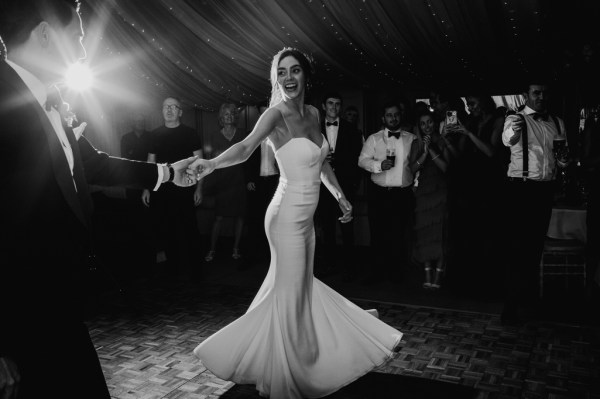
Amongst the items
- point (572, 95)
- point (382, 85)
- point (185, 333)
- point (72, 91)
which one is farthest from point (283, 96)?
Result: point (72, 91)

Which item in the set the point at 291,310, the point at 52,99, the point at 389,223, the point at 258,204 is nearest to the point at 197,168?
the point at 291,310

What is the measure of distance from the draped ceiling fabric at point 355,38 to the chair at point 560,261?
155cm

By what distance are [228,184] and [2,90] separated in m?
4.79

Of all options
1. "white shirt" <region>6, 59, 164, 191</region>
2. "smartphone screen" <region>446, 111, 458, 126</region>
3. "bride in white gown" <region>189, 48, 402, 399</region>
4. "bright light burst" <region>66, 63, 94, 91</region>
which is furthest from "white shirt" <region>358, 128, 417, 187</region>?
"white shirt" <region>6, 59, 164, 191</region>

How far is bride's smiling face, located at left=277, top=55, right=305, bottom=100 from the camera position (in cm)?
254

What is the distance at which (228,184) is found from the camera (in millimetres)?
5984

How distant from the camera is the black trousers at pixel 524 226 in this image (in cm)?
355

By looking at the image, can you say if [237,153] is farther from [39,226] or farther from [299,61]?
[39,226]

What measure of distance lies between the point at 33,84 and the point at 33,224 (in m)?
0.36

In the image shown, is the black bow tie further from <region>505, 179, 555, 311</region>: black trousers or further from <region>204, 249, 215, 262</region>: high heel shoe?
<region>204, 249, 215, 262</region>: high heel shoe

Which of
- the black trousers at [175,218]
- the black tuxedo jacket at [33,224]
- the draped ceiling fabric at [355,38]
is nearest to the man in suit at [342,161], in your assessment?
the draped ceiling fabric at [355,38]

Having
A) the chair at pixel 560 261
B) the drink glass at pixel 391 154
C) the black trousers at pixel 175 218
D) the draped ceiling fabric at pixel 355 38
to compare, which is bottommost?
the chair at pixel 560 261

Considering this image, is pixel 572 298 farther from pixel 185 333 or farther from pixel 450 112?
pixel 185 333

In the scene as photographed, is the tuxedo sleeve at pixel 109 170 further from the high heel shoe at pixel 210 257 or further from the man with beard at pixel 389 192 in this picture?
the high heel shoe at pixel 210 257
